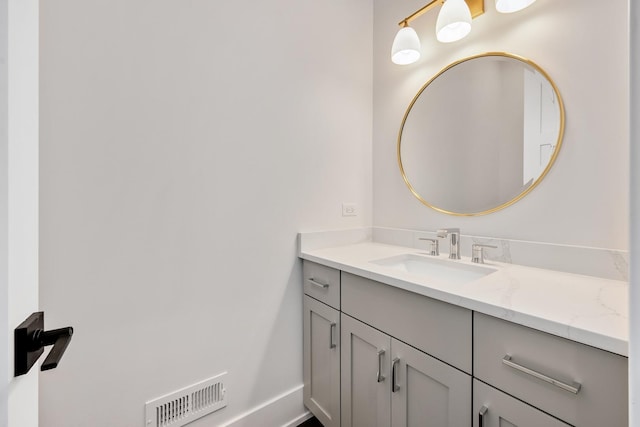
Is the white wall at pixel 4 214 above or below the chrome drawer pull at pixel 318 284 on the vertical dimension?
above

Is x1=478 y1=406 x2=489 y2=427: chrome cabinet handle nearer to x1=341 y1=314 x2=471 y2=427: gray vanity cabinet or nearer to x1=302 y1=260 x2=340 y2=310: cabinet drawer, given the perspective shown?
x1=341 y1=314 x2=471 y2=427: gray vanity cabinet

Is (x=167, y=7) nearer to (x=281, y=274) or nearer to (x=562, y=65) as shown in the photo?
(x=281, y=274)

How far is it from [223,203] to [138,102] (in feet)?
1.68

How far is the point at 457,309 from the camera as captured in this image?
0.89 meters

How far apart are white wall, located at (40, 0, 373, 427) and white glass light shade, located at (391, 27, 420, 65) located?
0.37 m

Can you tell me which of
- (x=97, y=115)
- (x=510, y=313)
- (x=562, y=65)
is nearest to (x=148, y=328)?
(x=97, y=115)

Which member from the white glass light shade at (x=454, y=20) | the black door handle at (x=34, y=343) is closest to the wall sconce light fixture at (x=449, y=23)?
the white glass light shade at (x=454, y=20)

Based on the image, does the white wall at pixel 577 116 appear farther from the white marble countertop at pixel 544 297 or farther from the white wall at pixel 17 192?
the white wall at pixel 17 192

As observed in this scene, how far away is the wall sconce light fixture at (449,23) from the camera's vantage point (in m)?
1.22

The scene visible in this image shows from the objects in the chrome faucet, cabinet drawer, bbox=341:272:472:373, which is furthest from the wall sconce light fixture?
cabinet drawer, bbox=341:272:472:373

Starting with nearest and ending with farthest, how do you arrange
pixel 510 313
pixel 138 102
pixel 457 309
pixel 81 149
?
1. pixel 510 313
2. pixel 457 309
3. pixel 81 149
4. pixel 138 102

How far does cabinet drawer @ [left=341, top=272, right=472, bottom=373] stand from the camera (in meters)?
0.88

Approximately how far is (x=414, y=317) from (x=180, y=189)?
3.48 ft

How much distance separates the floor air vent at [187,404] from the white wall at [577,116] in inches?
56.3
